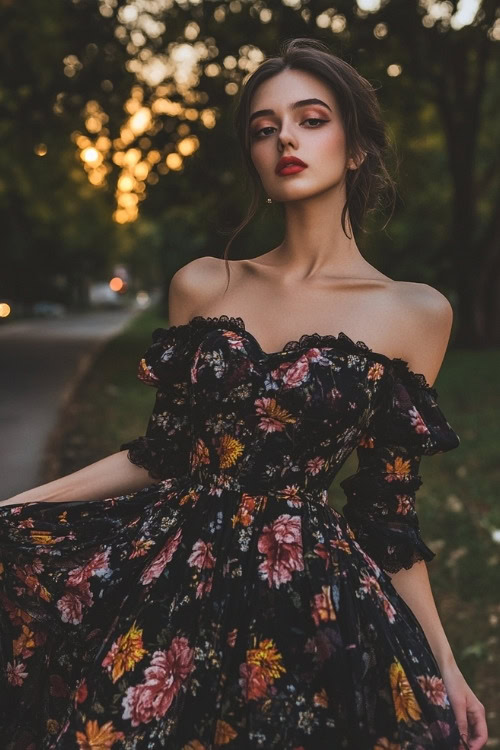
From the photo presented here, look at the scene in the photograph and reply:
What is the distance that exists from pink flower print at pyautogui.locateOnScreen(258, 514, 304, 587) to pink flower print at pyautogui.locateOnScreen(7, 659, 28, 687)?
0.63 m

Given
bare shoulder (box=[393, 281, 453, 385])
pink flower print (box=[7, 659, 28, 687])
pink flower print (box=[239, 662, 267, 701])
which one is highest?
bare shoulder (box=[393, 281, 453, 385])

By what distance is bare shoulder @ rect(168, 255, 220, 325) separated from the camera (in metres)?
2.55

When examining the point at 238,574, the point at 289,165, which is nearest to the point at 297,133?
the point at 289,165

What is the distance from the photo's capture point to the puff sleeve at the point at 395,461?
229 cm

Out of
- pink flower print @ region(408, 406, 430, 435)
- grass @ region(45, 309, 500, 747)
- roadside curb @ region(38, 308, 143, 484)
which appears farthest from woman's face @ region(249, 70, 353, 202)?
roadside curb @ region(38, 308, 143, 484)

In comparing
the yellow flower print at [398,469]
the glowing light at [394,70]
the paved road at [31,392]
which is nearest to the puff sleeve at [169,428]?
the yellow flower print at [398,469]

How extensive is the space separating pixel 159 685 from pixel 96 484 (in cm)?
62

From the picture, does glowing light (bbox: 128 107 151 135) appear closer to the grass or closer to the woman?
the grass

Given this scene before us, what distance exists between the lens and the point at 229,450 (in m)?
2.19

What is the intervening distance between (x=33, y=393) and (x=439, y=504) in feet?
25.3

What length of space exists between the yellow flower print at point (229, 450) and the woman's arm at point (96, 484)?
1.00 feet

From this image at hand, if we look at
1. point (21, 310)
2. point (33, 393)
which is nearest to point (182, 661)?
point (33, 393)

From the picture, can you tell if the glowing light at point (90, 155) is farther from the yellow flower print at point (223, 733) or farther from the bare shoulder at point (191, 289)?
the yellow flower print at point (223, 733)

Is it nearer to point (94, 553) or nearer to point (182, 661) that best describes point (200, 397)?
point (94, 553)
